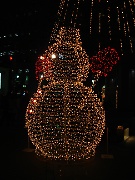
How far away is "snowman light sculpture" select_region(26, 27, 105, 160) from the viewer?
18.4 feet

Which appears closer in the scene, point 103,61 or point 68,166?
point 68,166

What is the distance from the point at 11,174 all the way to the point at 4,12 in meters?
13.6

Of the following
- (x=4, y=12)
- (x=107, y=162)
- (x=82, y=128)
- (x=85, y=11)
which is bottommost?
(x=107, y=162)

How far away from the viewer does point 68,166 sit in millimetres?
5949

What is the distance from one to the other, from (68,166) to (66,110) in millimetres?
1000

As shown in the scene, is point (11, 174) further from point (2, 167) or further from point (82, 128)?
point (82, 128)

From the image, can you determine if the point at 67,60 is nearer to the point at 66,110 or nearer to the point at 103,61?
the point at 66,110

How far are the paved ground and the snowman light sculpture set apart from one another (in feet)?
0.90

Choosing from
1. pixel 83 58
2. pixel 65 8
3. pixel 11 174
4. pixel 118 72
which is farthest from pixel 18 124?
pixel 83 58

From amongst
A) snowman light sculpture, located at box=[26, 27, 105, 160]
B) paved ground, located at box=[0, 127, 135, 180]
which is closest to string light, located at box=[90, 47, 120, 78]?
paved ground, located at box=[0, 127, 135, 180]

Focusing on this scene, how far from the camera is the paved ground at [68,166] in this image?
6746 mm

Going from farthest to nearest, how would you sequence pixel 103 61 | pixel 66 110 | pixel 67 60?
pixel 103 61 → pixel 67 60 → pixel 66 110

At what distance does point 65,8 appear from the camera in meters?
12.6

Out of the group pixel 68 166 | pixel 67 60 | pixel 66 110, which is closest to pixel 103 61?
pixel 67 60
